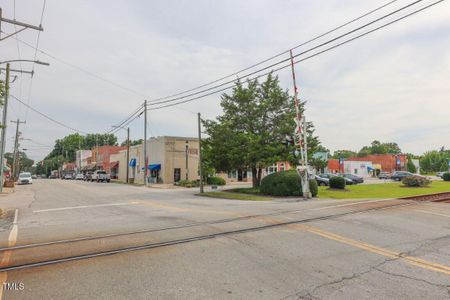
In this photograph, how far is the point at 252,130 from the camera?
27.2m

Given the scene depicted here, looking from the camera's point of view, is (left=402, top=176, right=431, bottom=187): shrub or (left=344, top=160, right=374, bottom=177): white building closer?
(left=402, top=176, right=431, bottom=187): shrub

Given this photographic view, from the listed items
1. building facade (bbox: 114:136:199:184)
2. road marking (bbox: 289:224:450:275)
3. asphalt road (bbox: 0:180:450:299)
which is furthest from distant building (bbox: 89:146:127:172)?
road marking (bbox: 289:224:450:275)

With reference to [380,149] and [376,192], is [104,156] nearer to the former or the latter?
[376,192]

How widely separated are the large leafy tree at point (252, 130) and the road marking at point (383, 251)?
1628 cm

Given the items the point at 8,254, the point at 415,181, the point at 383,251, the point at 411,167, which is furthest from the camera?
the point at 411,167

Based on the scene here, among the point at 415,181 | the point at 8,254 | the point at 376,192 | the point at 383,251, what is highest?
the point at 415,181

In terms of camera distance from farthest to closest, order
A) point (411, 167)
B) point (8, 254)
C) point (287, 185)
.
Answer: point (411, 167) < point (287, 185) < point (8, 254)

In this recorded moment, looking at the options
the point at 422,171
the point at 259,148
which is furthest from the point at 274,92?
the point at 422,171

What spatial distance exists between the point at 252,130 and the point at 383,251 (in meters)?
20.8

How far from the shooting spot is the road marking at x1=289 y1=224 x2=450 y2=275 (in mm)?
5751

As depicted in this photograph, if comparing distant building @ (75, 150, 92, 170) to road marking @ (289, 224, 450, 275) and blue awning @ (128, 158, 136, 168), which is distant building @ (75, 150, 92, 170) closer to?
blue awning @ (128, 158, 136, 168)

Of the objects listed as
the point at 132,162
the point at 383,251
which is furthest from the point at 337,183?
the point at 132,162

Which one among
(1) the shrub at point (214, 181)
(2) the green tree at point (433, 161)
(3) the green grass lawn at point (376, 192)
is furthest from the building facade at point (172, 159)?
(2) the green tree at point (433, 161)

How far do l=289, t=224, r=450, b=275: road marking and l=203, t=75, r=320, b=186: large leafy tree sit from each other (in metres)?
16.3
